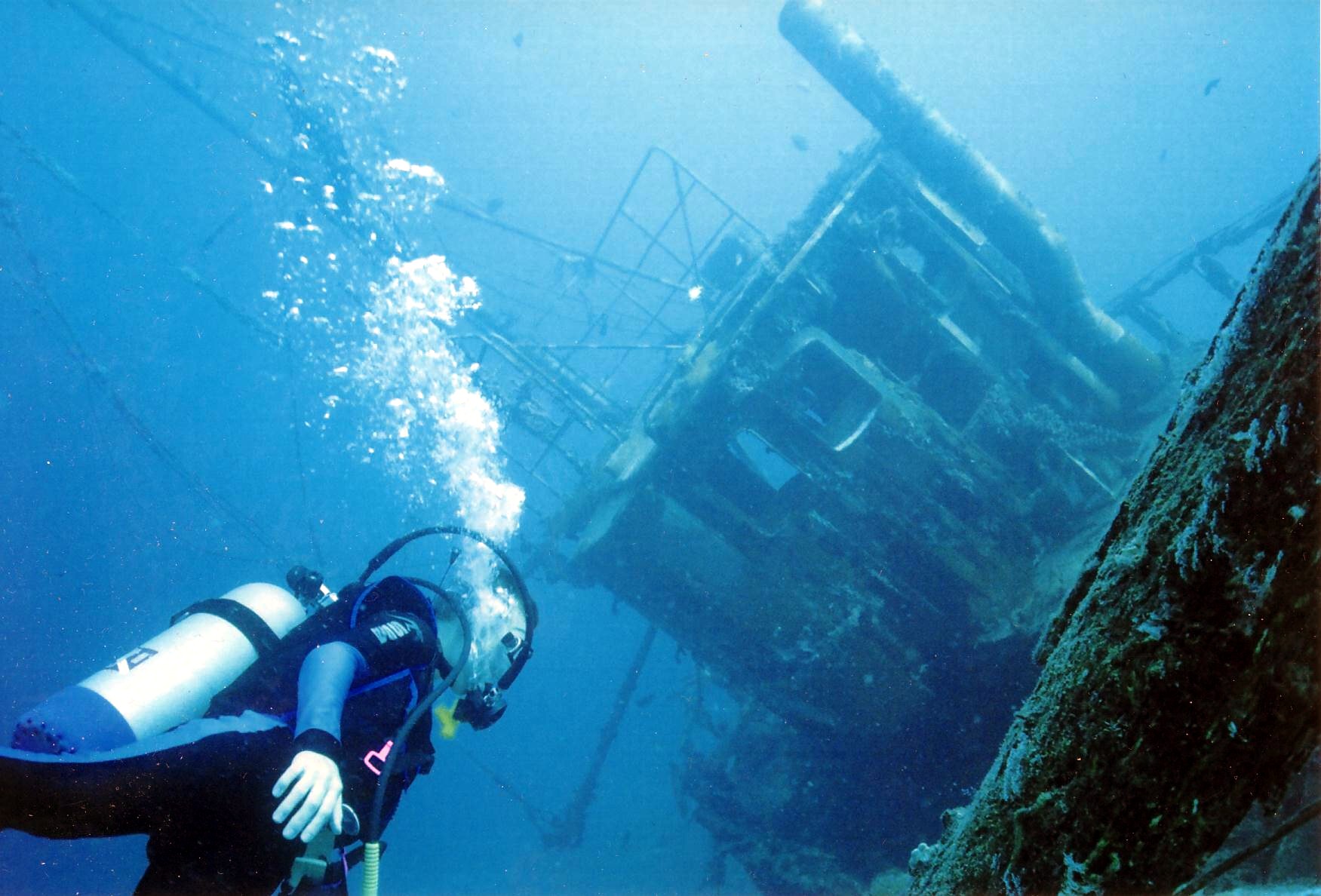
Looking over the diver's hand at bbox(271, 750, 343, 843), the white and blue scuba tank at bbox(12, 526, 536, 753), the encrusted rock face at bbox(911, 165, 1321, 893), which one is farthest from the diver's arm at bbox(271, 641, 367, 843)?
the encrusted rock face at bbox(911, 165, 1321, 893)

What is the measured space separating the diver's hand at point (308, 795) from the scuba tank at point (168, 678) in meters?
0.92

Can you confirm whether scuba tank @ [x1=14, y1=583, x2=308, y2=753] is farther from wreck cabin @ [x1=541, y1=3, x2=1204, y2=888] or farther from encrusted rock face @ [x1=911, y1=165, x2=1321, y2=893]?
wreck cabin @ [x1=541, y1=3, x2=1204, y2=888]

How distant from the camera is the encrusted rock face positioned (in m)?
0.91

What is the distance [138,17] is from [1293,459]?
18.8m

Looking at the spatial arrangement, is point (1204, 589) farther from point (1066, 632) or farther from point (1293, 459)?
point (1066, 632)

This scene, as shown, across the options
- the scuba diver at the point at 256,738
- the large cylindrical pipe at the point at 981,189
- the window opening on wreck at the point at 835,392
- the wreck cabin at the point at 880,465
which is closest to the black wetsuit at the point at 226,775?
the scuba diver at the point at 256,738

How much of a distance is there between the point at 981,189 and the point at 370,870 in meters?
8.58

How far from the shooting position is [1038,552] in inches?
253

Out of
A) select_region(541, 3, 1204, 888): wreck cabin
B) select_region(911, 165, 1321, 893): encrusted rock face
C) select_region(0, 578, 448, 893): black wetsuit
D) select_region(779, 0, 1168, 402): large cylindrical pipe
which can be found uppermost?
select_region(779, 0, 1168, 402): large cylindrical pipe

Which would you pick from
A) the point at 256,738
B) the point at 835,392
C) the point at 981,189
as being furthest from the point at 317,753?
the point at 981,189

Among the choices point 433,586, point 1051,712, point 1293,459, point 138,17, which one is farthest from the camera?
point 138,17

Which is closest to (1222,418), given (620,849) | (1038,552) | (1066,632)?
(1066,632)

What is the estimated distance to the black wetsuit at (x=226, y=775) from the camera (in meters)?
1.93

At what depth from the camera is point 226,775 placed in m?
2.15
